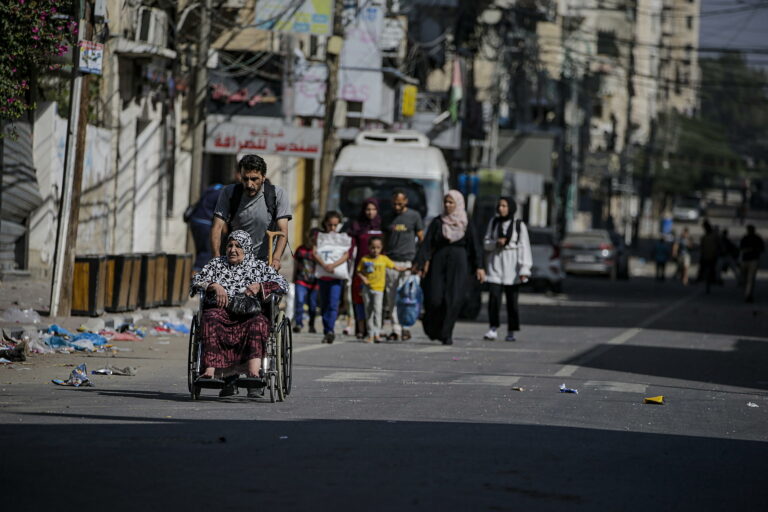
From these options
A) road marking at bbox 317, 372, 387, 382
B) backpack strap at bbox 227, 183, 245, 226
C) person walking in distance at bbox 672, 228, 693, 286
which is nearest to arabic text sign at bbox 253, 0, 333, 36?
road marking at bbox 317, 372, 387, 382

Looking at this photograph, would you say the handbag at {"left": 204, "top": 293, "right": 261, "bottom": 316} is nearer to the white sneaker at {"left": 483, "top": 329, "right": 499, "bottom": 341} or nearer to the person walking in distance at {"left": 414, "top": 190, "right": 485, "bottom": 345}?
the person walking in distance at {"left": 414, "top": 190, "right": 485, "bottom": 345}

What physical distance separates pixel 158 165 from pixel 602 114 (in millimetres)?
91218

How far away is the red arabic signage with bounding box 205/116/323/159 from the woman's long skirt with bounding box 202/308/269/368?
16.5 m

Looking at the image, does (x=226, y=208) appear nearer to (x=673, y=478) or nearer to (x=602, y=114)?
(x=673, y=478)

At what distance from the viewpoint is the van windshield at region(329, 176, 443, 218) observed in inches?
1059

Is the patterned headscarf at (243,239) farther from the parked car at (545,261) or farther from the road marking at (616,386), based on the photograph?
the parked car at (545,261)

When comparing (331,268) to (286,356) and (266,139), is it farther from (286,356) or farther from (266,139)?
(266,139)

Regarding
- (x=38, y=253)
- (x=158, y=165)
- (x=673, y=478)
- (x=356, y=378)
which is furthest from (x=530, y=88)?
(x=673, y=478)

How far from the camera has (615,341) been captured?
20922 millimetres

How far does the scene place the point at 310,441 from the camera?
8984 mm

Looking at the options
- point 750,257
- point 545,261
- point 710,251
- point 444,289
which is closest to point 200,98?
point 444,289

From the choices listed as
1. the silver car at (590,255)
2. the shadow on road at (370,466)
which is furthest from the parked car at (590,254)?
the shadow on road at (370,466)

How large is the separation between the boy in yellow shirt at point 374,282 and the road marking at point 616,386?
520 cm

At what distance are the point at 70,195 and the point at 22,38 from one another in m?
2.13
